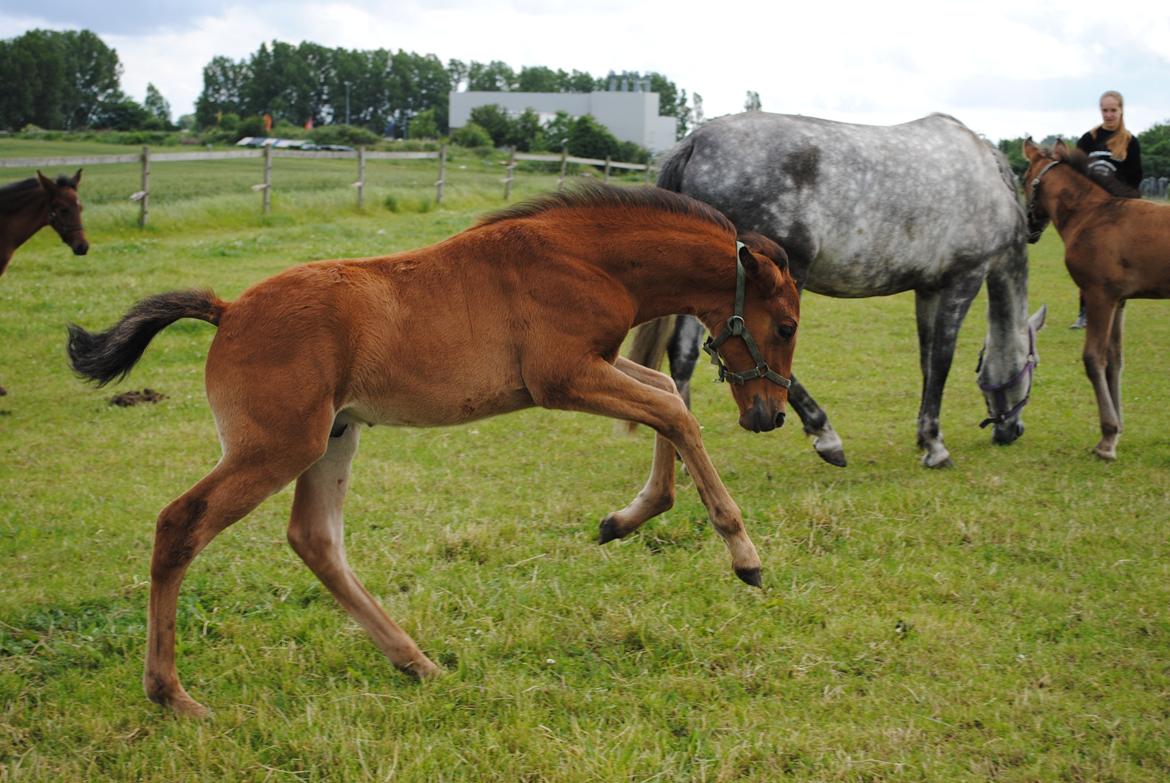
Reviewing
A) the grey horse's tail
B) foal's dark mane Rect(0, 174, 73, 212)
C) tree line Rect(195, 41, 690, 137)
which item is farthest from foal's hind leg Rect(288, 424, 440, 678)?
tree line Rect(195, 41, 690, 137)

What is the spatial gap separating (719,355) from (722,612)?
1.21 meters

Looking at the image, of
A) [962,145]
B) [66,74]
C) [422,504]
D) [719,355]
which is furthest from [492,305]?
[66,74]

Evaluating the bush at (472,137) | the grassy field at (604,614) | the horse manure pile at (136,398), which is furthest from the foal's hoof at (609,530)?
the bush at (472,137)

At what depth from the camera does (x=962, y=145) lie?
Answer: 747 cm

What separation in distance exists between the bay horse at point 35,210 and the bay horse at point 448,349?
780 centimetres

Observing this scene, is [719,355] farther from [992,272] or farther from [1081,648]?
[992,272]

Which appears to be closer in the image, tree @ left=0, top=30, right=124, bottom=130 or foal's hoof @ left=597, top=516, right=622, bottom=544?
foal's hoof @ left=597, top=516, right=622, bottom=544

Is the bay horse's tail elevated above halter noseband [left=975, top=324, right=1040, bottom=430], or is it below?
above

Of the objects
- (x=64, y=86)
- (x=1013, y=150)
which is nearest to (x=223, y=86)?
(x=64, y=86)

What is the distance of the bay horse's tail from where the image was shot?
3904mm

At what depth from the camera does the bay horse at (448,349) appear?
3.67 meters

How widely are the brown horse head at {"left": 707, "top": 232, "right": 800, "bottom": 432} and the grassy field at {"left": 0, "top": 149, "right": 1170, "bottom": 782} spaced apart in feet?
3.26

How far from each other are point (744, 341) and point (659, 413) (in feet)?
1.82

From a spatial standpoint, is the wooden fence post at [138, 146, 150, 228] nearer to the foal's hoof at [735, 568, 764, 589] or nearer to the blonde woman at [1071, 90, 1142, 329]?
the blonde woman at [1071, 90, 1142, 329]
